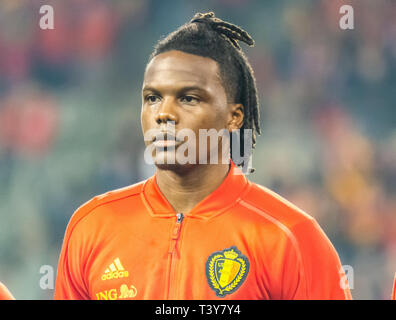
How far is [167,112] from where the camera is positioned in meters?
2.72

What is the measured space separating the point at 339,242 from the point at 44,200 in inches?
92.5

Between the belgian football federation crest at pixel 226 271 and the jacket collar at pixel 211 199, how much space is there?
0.71 ft

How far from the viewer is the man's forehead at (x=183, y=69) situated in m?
2.75

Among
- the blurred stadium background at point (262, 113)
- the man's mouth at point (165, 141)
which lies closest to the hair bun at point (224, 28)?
the man's mouth at point (165, 141)

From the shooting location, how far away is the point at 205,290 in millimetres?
2699

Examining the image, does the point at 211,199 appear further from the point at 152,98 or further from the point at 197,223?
the point at 152,98

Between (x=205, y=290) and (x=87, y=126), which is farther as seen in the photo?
(x=87, y=126)

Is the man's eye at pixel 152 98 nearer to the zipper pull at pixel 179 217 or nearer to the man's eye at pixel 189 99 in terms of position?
the man's eye at pixel 189 99

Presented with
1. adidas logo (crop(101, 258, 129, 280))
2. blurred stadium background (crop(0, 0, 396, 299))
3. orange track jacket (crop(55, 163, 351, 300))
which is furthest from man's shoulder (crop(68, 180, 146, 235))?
blurred stadium background (crop(0, 0, 396, 299))

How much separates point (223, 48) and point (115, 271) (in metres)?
1.04

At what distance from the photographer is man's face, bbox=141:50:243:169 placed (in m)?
2.74

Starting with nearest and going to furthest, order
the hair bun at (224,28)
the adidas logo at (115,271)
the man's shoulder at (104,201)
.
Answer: the adidas logo at (115,271) → the hair bun at (224,28) → the man's shoulder at (104,201)
